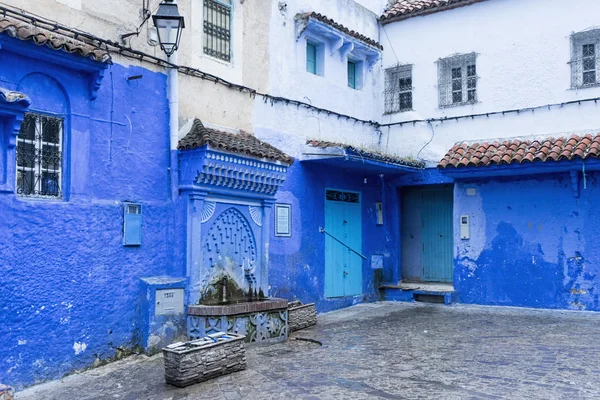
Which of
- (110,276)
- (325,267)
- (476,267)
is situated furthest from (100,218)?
(476,267)

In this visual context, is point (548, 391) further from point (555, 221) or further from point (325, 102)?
point (325, 102)

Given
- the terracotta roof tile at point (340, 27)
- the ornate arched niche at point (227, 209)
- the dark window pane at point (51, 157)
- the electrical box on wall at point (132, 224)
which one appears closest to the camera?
the dark window pane at point (51, 157)

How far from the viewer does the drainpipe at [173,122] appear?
9180 millimetres

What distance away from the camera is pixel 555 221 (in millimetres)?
12492

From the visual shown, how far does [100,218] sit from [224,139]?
236 cm

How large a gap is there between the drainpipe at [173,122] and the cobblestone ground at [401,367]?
104 inches

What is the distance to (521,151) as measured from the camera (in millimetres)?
12211

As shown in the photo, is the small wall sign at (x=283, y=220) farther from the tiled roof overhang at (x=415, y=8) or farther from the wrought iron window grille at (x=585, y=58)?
the wrought iron window grille at (x=585, y=58)

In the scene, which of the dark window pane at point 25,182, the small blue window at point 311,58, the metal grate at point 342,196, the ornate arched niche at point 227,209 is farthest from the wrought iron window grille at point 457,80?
the dark window pane at point 25,182

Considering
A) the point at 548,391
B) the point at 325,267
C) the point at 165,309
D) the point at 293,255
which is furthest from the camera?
the point at 325,267

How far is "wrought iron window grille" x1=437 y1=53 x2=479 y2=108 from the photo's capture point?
1392 cm

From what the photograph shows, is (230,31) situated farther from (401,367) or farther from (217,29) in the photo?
(401,367)

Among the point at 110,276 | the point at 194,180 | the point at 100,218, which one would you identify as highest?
the point at 194,180

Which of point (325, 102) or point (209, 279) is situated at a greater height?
point (325, 102)
